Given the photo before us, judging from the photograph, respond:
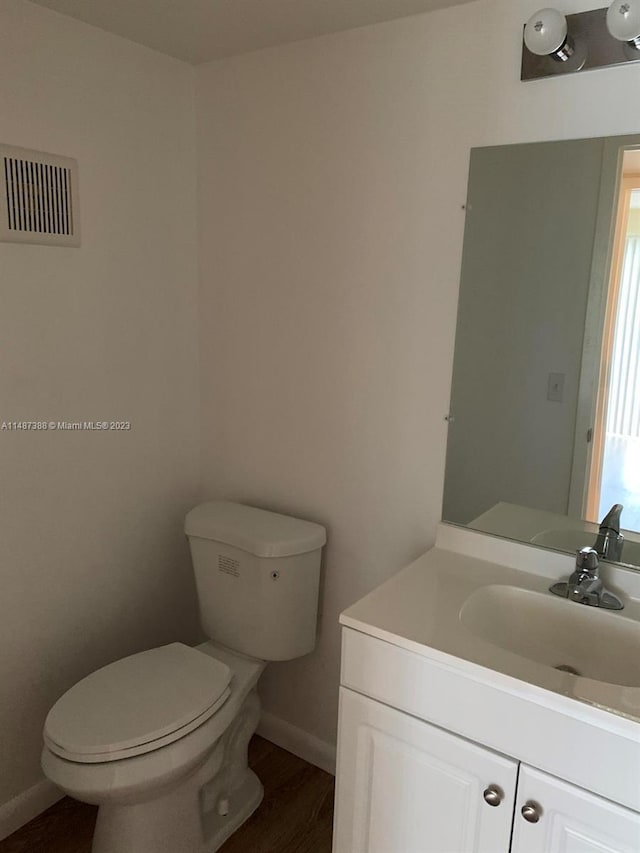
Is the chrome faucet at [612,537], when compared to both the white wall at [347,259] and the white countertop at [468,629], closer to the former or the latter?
the white countertop at [468,629]

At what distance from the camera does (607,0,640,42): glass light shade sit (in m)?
1.23

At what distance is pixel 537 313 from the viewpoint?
1548 mm

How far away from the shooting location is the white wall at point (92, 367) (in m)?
1.69

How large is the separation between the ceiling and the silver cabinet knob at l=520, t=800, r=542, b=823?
1.62 metres

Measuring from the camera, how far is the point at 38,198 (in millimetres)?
1673

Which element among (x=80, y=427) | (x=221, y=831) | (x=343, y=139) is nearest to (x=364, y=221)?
(x=343, y=139)

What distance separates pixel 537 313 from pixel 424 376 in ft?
1.02

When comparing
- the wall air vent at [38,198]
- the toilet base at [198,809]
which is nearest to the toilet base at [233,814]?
the toilet base at [198,809]

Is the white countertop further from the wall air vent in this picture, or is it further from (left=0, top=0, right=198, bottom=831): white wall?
the wall air vent

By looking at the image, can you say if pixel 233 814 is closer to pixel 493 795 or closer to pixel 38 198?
pixel 493 795

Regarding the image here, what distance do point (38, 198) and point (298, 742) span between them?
5.68 feet

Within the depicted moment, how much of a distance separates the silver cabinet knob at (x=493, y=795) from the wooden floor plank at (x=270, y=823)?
2.55ft

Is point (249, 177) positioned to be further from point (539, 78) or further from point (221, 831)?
point (221, 831)

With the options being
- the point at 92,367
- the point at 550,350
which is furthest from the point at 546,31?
the point at 92,367
